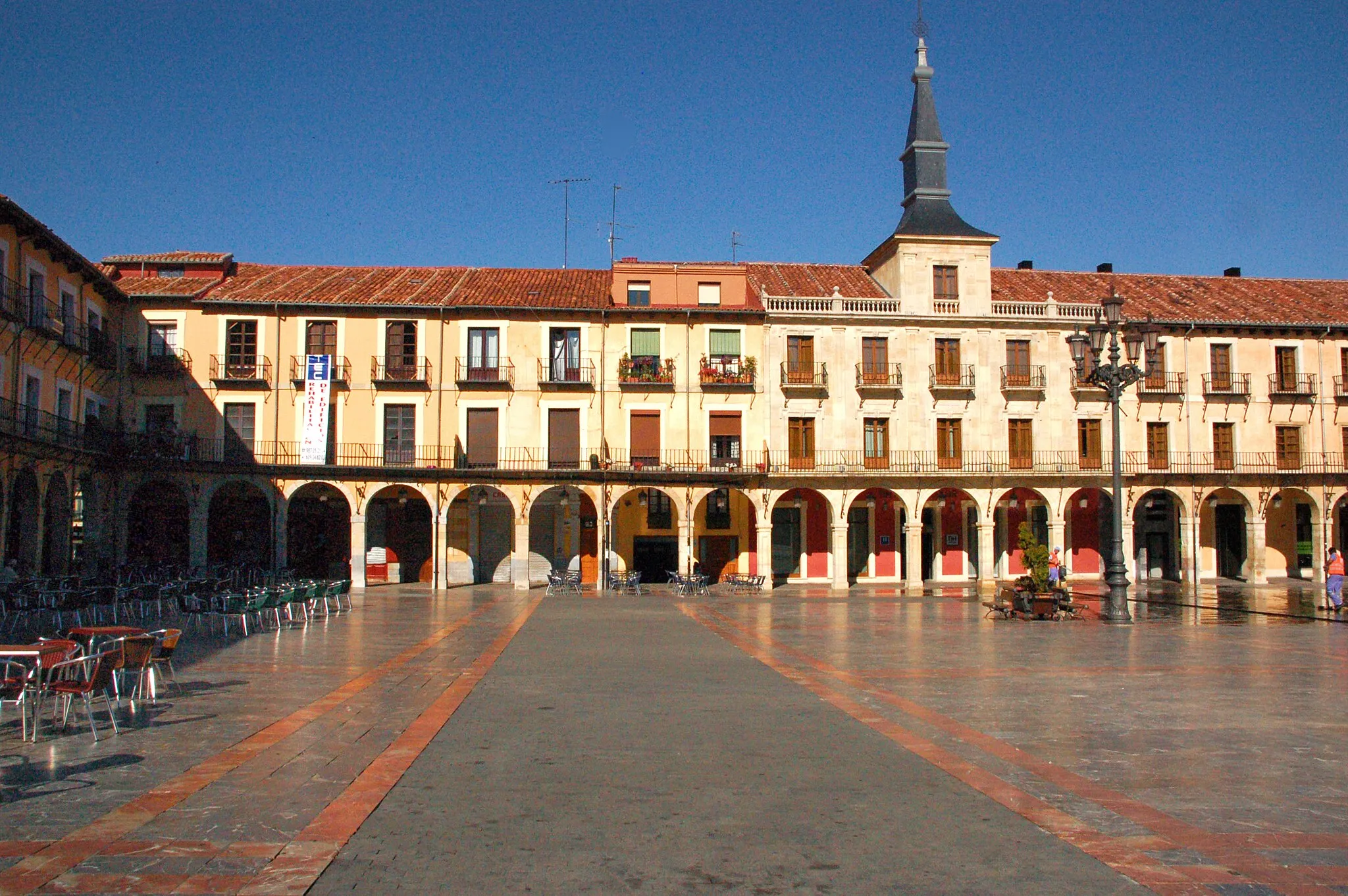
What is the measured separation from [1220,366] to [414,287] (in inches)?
1209

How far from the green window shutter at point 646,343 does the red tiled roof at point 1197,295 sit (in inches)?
535

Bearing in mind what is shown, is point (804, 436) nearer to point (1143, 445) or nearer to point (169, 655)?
point (1143, 445)

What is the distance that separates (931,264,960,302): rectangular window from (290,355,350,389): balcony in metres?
21.5

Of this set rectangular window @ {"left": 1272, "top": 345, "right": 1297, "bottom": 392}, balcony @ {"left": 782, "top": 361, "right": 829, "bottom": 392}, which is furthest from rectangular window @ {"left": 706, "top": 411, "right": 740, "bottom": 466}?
rectangular window @ {"left": 1272, "top": 345, "right": 1297, "bottom": 392}

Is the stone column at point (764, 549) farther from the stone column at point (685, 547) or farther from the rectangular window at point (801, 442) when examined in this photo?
the rectangular window at point (801, 442)

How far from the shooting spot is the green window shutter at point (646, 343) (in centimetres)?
3859

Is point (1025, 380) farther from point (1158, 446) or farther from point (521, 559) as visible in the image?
point (521, 559)

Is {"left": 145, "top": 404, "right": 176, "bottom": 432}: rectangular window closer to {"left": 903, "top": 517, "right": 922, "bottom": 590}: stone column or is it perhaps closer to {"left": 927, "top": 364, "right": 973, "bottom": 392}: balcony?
{"left": 903, "top": 517, "right": 922, "bottom": 590}: stone column

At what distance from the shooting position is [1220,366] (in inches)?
1634

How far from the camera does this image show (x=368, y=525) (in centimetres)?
3881

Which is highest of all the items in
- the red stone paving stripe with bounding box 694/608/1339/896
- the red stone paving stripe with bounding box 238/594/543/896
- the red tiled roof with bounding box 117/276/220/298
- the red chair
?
the red tiled roof with bounding box 117/276/220/298

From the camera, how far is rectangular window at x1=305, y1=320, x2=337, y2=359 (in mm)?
37156

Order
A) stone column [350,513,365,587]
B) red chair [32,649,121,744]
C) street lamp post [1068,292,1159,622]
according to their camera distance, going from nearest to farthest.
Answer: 1. red chair [32,649,121,744]
2. street lamp post [1068,292,1159,622]
3. stone column [350,513,365,587]

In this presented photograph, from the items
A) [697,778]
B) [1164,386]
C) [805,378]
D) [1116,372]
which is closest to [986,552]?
[805,378]
